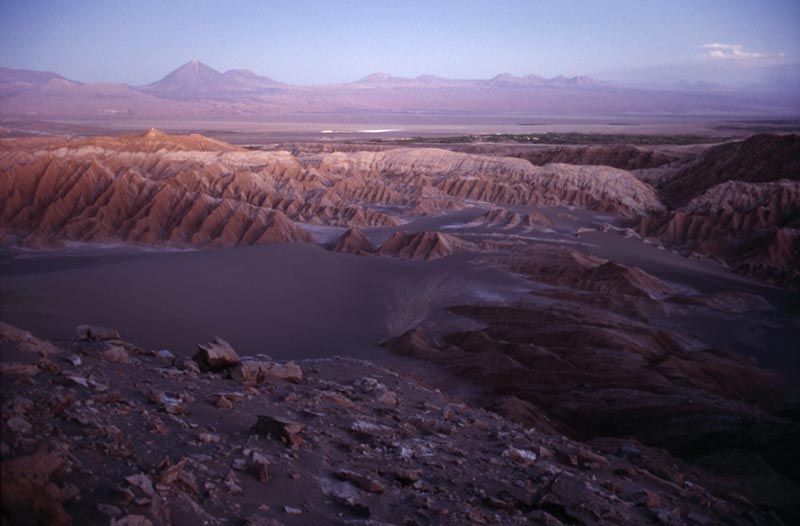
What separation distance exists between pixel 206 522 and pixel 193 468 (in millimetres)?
811

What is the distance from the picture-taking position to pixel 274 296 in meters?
23.7

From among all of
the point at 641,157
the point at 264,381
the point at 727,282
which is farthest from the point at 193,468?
the point at 641,157

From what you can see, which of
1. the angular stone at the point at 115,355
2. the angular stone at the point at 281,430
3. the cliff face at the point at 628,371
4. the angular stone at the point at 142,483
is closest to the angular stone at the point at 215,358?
the angular stone at the point at 115,355

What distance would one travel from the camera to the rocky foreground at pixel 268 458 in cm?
448

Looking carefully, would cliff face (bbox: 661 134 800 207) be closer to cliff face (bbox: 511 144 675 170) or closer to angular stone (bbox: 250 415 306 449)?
cliff face (bbox: 511 144 675 170)

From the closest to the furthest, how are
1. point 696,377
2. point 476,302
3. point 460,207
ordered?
point 696,377 → point 476,302 → point 460,207

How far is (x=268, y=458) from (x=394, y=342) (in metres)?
12.9

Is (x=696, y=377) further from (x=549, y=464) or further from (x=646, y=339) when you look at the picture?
(x=549, y=464)

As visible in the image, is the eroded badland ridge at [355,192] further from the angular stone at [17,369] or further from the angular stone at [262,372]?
the angular stone at [17,369]

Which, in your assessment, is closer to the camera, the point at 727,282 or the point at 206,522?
the point at 206,522

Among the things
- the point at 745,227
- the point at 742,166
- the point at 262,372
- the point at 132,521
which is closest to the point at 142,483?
the point at 132,521

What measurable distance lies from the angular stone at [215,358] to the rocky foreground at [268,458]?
0.02 metres

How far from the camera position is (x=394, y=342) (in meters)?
18.8

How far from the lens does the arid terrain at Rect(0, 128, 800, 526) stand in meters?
5.57
